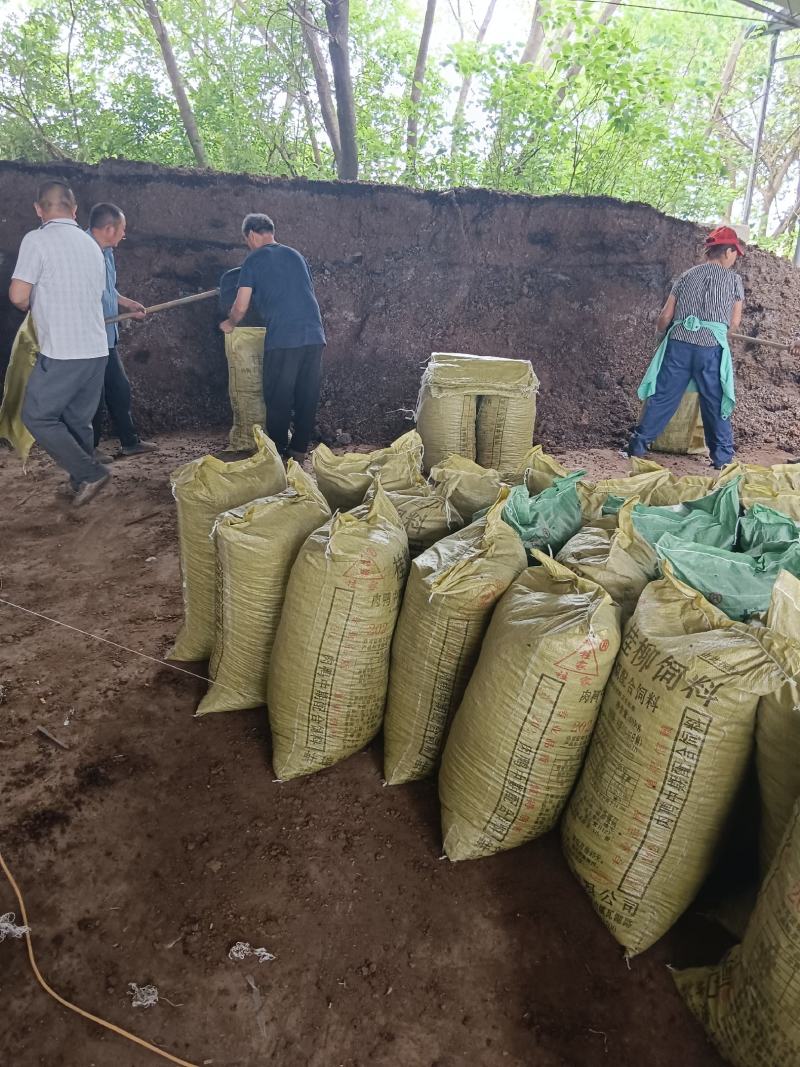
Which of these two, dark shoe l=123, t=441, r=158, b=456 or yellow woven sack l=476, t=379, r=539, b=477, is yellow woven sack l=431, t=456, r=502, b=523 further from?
dark shoe l=123, t=441, r=158, b=456

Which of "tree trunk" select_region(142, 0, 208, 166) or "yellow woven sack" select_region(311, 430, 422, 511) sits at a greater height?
"tree trunk" select_region(142, 0, 208, 166)

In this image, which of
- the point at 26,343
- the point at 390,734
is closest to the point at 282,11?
the point at 26,343

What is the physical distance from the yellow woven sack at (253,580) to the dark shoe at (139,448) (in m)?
3.21

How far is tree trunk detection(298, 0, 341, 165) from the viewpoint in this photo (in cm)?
578

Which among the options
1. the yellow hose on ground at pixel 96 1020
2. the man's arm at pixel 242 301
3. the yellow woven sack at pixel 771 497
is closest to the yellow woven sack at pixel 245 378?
the man's arm at pixel 242 301

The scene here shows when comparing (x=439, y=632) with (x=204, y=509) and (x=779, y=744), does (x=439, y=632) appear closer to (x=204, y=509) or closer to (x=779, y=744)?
(x=779, y=744)

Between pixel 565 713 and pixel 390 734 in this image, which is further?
pixel 390 734

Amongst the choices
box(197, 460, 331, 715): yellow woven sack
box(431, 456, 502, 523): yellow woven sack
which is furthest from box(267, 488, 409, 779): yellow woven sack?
box(431, 456, 502, 523): yellow woven sack

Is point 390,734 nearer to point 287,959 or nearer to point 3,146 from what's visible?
point 287,959

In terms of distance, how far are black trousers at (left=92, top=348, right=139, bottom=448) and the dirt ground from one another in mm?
2920

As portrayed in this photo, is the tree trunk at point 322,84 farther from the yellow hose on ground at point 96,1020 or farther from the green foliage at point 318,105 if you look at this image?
the yellow hose on ground at point 96,1020

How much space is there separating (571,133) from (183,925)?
22.6 ft

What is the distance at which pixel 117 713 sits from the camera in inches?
81.4

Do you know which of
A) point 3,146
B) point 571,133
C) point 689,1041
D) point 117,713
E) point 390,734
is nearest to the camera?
point 689,1041
